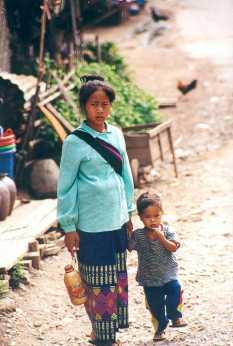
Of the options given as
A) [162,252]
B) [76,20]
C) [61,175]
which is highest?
[76,20]

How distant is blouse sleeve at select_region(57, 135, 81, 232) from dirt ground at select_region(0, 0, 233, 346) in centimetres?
114

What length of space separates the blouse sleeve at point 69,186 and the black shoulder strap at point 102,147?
59mm

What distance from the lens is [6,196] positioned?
7.80 m

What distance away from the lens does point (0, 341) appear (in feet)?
18.2

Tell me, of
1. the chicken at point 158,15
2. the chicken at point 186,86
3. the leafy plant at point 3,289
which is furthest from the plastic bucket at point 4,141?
the chicken at point 158,15

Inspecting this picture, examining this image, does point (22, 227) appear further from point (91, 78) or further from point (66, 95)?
point (91, 78)

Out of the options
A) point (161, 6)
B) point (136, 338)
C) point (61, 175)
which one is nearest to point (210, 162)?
point (136, 338)

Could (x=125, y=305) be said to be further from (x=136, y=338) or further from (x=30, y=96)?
(x=30, y=96)

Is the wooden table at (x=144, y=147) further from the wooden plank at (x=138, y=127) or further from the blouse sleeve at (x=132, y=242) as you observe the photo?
the blouse sleeve at (x=132, y=242)

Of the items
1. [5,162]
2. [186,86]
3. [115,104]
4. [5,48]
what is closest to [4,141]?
[5,162]

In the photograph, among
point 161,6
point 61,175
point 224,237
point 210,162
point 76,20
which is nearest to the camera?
point 61,175

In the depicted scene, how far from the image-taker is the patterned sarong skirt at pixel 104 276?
4.75m

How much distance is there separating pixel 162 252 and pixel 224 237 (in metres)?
3.06

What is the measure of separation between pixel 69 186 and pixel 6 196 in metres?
3.25
